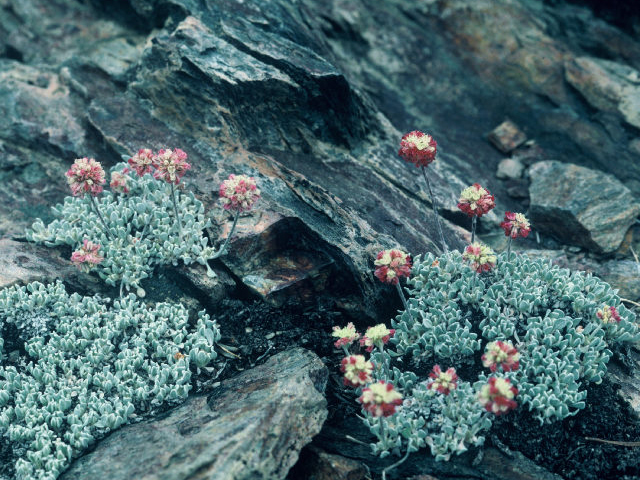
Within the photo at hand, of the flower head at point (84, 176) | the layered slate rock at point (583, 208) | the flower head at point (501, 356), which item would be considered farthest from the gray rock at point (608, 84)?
the flower head at point (84, 176)

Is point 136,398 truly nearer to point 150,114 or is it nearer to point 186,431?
point 186,431

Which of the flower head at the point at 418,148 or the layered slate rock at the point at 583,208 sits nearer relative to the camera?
the flower head at the point at 418,148

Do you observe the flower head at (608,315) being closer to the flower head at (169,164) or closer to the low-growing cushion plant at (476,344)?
the low-growing cushion plant at (476,344)

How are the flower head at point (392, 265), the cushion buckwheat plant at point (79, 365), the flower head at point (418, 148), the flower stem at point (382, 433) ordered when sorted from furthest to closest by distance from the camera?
the flower head at point (418, 148), the flower head at point (392, 265), the cushion buckwheat plant at point (79, 365), the flower stem at point (382, 433)

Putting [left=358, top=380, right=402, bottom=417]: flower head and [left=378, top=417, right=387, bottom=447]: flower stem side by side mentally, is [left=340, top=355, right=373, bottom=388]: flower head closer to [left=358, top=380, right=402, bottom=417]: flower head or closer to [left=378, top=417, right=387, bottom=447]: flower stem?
[left=358, top=380, right=402, bottom=417]: flower head

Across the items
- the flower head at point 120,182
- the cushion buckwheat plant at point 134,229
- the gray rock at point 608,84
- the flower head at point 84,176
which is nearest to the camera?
the flower head at point 84,176

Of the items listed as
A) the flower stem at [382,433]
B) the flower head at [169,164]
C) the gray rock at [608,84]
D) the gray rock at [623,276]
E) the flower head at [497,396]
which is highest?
the gray rock at [608,84]

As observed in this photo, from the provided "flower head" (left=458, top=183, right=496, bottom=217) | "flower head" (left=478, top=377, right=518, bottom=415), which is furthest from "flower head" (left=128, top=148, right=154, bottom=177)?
"flower head" (left=478, top=377, right=518, bottom=415)

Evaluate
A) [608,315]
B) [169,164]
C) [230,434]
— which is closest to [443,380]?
[230,434]
